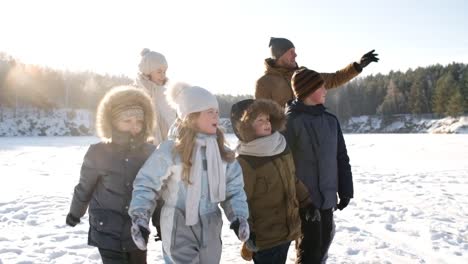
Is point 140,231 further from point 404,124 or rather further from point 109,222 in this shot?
point 404,124

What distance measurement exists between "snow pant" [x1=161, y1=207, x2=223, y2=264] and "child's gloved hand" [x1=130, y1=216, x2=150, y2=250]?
0.21 meters

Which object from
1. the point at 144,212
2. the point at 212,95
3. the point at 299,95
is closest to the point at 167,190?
the point at 144,212

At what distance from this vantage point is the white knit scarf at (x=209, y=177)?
8.19 feet

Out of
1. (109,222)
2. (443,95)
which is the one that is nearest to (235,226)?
(109,222)

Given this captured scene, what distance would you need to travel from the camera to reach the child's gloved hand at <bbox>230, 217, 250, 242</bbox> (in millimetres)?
2499

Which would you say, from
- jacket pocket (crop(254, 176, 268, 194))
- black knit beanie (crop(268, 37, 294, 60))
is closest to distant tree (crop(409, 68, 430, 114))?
black knit beanie (crop(268, 37, 294, 60))

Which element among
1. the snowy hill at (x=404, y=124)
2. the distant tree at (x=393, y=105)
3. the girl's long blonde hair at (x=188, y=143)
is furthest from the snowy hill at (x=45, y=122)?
the girl's long blonde hair at (x=188, y=143)

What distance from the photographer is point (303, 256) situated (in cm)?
336

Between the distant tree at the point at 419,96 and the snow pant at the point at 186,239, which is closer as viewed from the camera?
the snow pant at the point at 186,239

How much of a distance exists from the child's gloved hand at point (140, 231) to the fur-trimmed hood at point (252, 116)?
3.71 feet

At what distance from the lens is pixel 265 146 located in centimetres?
307

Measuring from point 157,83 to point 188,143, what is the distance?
4.40 ft

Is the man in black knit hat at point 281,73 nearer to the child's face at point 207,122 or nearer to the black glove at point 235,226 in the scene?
the child's face at point 207,122

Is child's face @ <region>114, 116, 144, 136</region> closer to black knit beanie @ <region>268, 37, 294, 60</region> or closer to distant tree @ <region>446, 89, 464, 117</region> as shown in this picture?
black knit beanie @ <region>268, 37, 294, 60</region>
